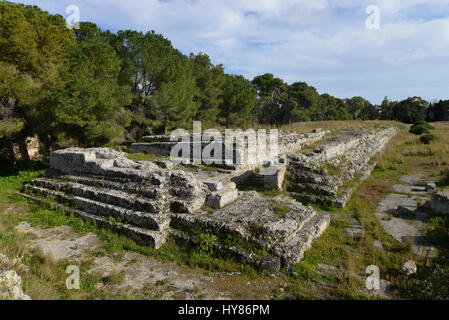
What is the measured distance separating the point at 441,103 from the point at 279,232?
66.5 metres

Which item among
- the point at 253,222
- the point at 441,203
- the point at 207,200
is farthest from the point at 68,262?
the point at 441,203

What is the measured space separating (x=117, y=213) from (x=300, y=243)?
4.45 meters

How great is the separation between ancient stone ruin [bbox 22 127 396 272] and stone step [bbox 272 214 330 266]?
0.02 meters

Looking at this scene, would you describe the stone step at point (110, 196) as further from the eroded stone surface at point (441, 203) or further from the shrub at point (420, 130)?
the shrub at point (420, 130)

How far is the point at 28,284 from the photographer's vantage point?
3.79m

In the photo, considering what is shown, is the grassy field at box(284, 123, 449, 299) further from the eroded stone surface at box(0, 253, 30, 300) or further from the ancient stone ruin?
the eroded stone surface at box(0, 253, 30, 300)

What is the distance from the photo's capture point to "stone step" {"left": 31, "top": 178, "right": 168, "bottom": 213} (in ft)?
18.8

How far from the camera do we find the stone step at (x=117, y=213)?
550 cm

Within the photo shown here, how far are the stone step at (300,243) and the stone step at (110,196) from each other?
114 inches

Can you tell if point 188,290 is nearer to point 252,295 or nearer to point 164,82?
point 252,295

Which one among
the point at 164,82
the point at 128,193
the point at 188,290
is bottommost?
the point at 188,290

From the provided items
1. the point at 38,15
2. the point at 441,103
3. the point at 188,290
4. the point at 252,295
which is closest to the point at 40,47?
the point at 38,15

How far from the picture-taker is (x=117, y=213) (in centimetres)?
605

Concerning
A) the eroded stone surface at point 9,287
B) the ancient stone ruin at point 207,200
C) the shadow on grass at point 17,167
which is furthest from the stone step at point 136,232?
the shadow on grass at point 17,167
